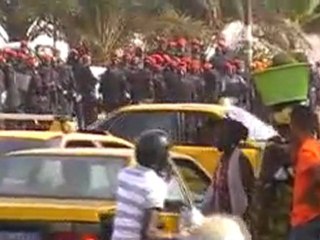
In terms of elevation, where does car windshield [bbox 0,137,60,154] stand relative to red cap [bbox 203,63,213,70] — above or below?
below

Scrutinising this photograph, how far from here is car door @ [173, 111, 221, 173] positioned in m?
16.5

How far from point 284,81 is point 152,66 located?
64.9 feet

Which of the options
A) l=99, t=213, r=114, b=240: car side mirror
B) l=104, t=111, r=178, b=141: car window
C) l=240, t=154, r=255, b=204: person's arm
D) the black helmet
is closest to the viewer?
the black helmet

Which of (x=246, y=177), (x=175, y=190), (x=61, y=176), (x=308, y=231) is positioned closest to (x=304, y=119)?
(x=308, y=231)

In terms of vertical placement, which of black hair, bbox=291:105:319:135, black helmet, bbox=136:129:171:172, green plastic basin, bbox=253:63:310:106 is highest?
green plastic basin, bbox=253:63:310:106

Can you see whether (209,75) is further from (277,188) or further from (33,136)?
(277,188)

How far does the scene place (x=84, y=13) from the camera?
117ft

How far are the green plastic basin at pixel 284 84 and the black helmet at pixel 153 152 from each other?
1114 millimetres

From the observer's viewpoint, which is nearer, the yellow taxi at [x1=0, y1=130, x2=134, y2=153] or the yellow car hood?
the yellow car hood

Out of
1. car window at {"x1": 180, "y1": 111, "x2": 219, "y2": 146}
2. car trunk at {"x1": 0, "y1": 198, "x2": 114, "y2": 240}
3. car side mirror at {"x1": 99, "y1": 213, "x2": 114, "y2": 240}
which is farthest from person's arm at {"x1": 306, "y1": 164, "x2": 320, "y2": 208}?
car window at {"x1": 180, "y1": 111, "x2": 219, "y2": 146}

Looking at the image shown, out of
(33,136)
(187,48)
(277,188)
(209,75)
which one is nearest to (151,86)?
(209,75)

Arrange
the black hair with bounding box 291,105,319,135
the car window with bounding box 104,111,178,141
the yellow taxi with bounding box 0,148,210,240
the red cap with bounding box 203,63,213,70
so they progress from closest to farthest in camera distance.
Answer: the black hair with bounding box 291,105,319,135
the yellow taxi with bounding box 0,148,210,240
the car window with bounding box 104,111,178,141
the red cap with bounding box 203,63,213,70

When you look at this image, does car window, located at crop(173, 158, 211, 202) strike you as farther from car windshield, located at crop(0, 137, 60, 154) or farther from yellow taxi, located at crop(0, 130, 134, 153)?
car windshield, located at crop(0, 137, 60, 154)

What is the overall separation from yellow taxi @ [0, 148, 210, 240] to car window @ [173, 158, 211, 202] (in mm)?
2052
